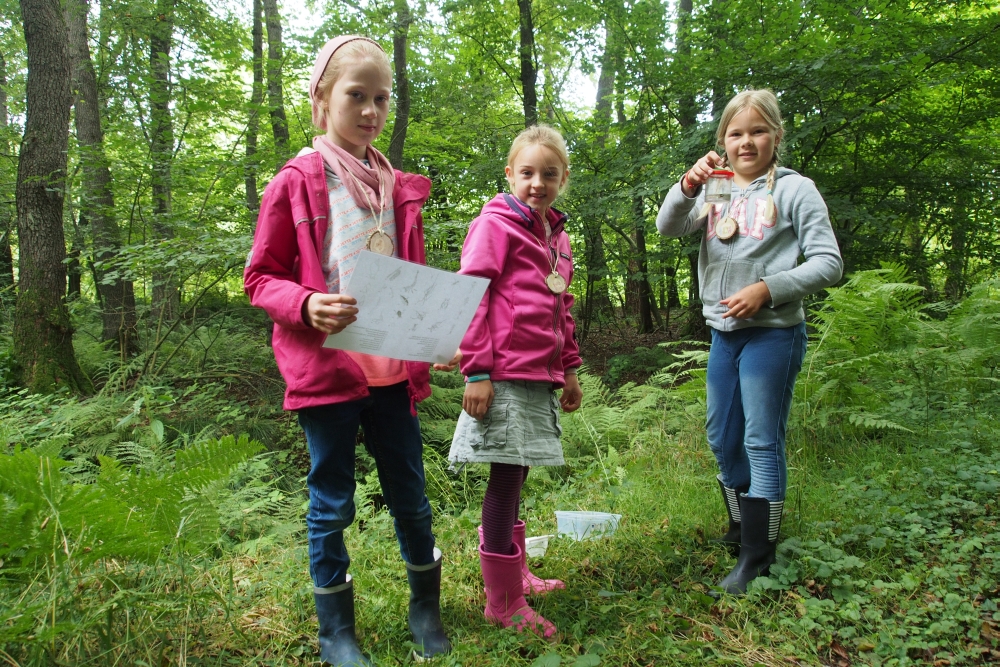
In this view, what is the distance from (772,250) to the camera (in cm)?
240

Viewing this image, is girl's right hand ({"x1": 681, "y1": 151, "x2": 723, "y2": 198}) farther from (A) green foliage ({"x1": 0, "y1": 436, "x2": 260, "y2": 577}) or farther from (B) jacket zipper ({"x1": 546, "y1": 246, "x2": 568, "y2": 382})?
(A) green foliage ({"x1": 0, "y1": 436, "x2": 260, "y2": 577})

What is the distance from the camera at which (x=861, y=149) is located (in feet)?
22.6

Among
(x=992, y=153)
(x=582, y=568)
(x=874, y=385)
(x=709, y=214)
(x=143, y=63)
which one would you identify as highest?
(x=143, y=63)

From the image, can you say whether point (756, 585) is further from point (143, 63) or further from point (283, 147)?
point (143, 63)

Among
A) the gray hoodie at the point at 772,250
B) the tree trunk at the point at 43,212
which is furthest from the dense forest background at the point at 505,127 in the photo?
the gray hoodie at the point at 772,250

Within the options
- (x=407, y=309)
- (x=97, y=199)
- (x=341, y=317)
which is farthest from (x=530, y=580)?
(x=97, y=199)

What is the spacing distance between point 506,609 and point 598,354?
704 centimetres

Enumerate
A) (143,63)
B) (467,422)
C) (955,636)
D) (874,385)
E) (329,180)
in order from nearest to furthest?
(329,180)
(955,636)
(467,422)
(874,385)
(143,63)

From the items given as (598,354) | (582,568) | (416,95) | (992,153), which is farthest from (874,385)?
(416,95)

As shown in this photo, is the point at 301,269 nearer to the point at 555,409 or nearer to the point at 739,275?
the point at 555,409

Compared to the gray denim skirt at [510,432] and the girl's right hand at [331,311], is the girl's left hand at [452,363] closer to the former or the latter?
the gray denim skirt at [510,432]

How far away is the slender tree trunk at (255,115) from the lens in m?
6.23

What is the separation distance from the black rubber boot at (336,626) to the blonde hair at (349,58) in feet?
5.30

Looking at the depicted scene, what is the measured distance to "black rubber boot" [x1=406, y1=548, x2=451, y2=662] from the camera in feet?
6.74
